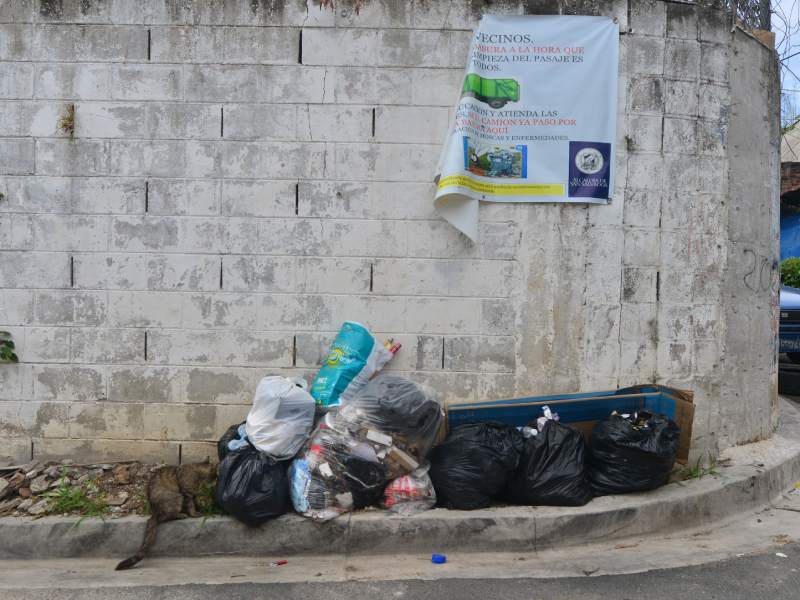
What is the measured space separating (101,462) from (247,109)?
2664mm

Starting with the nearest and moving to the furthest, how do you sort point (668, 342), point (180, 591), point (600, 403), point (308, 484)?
point (180, 591), point (308, 484), point (600, 403), point (668, 342)

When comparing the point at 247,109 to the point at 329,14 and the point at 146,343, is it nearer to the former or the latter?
the point at 329,14

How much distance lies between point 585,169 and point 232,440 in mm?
2997

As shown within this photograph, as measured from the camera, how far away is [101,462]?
4855 millimetres

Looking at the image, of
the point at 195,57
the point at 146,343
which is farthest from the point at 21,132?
the point at 146,343

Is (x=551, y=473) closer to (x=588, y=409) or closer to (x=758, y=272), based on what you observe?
(x=588, y=409)

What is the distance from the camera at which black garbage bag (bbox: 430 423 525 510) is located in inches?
167

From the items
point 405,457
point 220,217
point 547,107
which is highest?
point 547,107

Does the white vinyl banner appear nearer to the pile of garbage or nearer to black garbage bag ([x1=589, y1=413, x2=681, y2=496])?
the pile of garbage

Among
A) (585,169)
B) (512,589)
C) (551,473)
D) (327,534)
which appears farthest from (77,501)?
(585,169)

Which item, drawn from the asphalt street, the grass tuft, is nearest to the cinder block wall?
the grass tuft

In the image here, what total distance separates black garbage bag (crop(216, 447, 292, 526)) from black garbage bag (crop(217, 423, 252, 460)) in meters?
0.08

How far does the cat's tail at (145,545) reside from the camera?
3.93m

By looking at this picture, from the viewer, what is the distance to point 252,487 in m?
4.05
